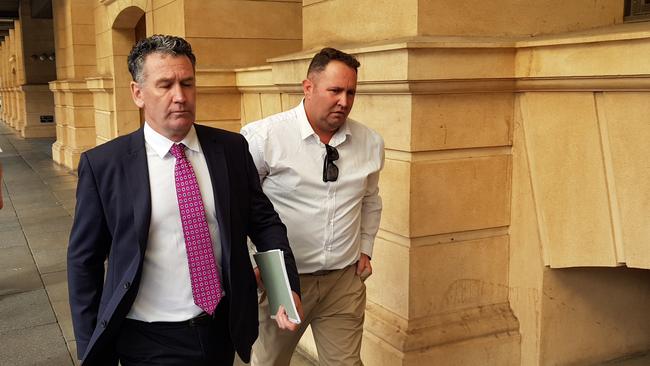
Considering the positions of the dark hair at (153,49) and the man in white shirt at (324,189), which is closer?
the dark hair at (153,49)

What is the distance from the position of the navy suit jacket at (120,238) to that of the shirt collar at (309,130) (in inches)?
25.9

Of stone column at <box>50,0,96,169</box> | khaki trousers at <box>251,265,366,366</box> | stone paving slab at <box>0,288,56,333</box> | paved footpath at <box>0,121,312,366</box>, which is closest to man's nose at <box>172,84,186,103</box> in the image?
khaki trousers at <box>251,265,366,366</box>

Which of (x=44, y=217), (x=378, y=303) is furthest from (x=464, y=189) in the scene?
(x=44, y=217)

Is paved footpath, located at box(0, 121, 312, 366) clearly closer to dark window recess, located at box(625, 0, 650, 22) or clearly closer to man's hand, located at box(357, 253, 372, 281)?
man's hand, located at box(357, 253, 372, 281)

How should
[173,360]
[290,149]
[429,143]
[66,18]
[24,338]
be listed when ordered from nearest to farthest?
[173,360]
[290,149]
[429,143]
[24,338]
[66,18]

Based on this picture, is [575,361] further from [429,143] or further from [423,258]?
[429,143]

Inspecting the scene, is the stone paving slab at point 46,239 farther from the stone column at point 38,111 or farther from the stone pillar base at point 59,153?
the stone column at point 38,111

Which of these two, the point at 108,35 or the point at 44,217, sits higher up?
the point at 108,35

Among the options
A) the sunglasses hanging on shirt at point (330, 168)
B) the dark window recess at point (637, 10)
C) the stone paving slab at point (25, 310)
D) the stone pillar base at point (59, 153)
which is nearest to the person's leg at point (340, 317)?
the sunglasses hanging on shirt at point (330, 168)

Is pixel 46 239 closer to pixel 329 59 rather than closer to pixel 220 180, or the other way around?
pixel 329 59

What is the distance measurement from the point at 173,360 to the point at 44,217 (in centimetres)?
874

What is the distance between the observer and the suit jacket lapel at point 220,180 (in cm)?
254

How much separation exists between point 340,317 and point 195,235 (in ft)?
4.02

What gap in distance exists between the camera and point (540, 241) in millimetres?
4238
